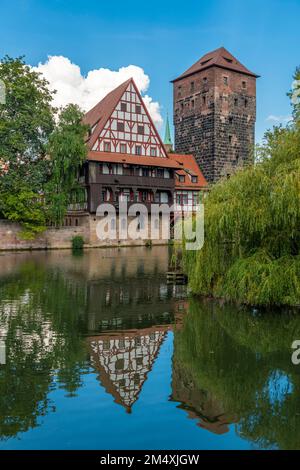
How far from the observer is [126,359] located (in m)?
9.85

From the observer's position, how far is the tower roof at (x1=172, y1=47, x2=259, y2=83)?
54.9 m

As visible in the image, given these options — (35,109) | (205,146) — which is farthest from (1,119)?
(205,146)

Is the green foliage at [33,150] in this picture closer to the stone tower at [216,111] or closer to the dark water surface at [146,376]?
the stone tower at [216,111]

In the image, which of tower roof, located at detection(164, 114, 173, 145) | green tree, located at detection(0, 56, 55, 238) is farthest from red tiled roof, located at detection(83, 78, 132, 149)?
tower roof, located at detection(164, 114, 173, 145)

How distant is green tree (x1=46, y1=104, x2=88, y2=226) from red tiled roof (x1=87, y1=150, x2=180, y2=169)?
171 cm

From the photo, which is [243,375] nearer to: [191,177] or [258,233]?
[258,233]

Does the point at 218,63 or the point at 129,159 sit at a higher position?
the point at 218,63

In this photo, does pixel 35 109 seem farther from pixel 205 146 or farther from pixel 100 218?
pixel 205 146

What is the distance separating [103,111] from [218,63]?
15267 mm

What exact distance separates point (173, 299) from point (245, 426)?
9862 mm

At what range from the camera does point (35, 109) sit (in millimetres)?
42656

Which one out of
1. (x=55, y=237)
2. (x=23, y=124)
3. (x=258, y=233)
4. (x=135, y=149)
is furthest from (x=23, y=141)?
(x=258, y=233)

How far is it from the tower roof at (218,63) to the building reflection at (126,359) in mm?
47886

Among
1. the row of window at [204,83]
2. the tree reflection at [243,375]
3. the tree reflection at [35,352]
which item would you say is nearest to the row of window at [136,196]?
the row of window at [204,83]
